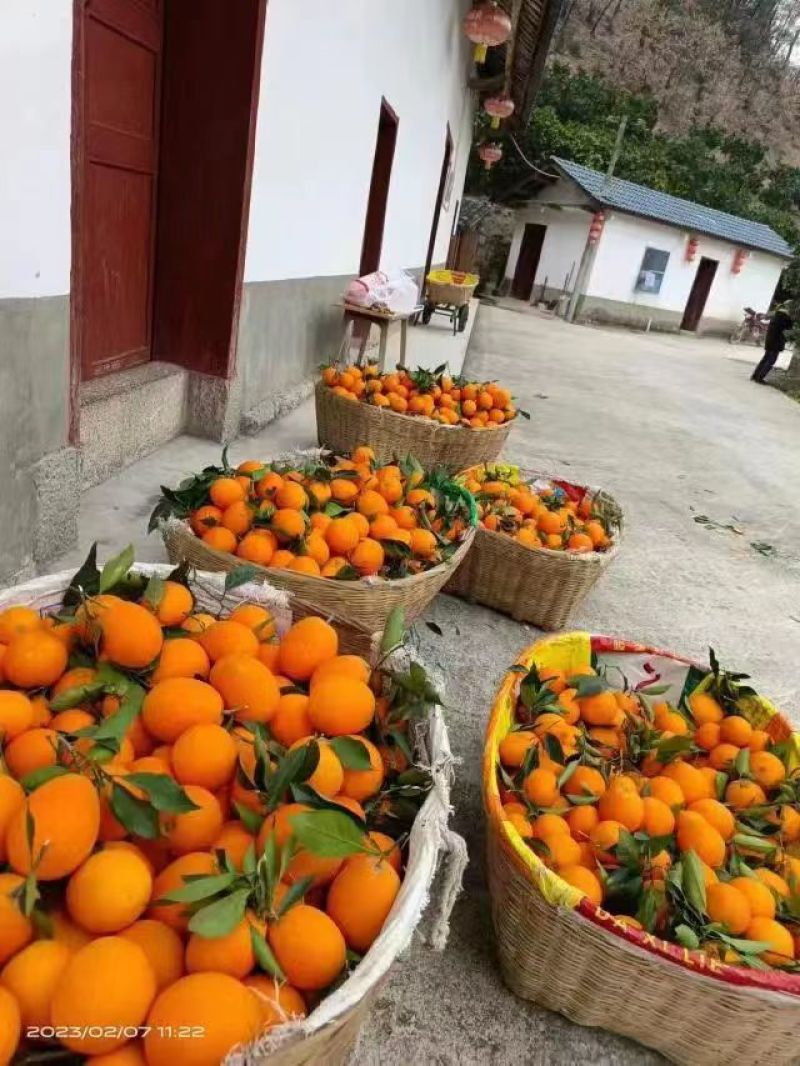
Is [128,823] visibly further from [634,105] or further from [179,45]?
[634,105]

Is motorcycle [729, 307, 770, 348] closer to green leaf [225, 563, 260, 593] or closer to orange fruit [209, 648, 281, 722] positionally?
green leaf [225, 563, 260, 593]

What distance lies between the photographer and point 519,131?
1661cm

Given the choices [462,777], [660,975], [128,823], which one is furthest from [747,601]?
[128,823]

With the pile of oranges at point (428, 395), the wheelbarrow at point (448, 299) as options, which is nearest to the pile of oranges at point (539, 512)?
the pile of oranges at point (428, 395)

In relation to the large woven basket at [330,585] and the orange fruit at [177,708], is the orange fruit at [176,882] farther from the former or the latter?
the large woven basket at [330,585]

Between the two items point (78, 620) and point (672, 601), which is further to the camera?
point (672, 601)

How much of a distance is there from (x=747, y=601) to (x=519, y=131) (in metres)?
16.2

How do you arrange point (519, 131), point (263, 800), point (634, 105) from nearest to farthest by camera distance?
point (263, 800)
point (519, 131)
point (634, 105)

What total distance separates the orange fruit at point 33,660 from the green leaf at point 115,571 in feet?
0.61

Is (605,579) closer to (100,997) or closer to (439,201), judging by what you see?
(100,997)

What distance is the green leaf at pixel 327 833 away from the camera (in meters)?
0.89

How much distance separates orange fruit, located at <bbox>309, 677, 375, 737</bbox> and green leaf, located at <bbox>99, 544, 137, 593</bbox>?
0.45 m

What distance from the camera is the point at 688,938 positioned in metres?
1.25

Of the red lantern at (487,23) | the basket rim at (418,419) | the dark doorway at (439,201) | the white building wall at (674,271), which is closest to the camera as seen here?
the basket rim at (418,419)
